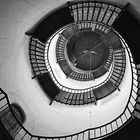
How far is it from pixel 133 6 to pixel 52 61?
611 cm

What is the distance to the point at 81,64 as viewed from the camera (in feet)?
47.2

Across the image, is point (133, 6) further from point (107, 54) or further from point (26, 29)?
point (107, 54)

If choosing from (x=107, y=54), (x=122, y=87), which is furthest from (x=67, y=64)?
(x=122, y=87)

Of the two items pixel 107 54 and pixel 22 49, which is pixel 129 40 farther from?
pixel 107 54

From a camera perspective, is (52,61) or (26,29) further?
(52,61)

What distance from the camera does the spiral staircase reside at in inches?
250

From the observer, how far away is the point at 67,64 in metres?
12.7

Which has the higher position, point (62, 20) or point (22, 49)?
point (62, 20)

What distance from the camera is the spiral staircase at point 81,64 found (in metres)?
6.35

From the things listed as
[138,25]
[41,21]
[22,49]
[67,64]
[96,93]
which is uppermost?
[41,21]

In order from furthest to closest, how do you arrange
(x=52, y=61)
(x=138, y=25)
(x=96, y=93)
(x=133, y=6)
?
(x=52, y=61) → (x=96, y=93) → (x=138, y=25) → (x=133, y=6)

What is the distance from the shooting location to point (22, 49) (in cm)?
735

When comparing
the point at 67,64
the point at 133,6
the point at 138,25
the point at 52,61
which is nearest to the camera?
the point at 133,6

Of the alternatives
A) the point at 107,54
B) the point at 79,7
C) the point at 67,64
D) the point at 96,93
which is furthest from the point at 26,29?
the point at 107,54
